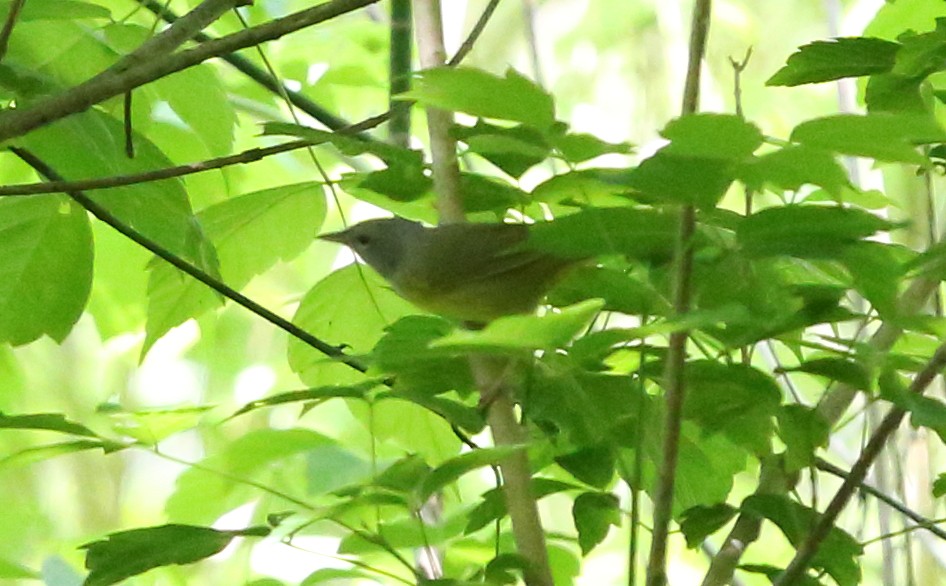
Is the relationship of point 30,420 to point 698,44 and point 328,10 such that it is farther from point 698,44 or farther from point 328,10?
point 698,44

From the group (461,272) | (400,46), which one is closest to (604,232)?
(400,46)

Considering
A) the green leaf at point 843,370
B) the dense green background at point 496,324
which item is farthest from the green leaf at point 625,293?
the green leaf at point 843,370

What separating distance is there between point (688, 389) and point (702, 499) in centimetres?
14

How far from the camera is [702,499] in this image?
2.32ft

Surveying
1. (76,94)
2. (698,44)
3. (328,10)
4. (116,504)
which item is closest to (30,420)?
(76,94)

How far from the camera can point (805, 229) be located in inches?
18.5

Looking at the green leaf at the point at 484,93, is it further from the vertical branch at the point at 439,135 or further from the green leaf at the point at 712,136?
the vertical branch at the point at 439,135

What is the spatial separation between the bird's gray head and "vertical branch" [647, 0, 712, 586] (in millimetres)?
885

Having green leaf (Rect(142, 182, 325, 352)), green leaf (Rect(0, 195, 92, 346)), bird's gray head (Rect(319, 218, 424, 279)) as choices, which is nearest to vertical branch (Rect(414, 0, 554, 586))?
green leaf (Rect(142, 182, 325, 352))

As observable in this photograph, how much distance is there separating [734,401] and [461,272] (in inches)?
26.3

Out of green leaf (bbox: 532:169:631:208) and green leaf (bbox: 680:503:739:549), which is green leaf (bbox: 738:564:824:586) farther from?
green leaf (bbox: 532:169:631:208)

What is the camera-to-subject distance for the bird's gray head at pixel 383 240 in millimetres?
1411

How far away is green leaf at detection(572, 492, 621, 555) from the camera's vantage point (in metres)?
0.65

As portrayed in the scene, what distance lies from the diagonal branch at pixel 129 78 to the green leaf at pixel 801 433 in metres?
0.34
